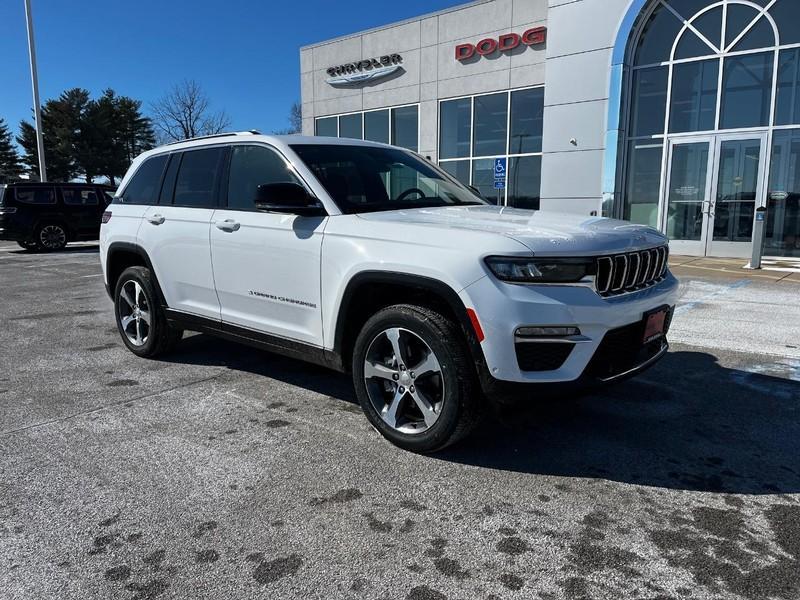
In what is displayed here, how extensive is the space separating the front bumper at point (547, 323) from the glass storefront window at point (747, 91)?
41.9 feet

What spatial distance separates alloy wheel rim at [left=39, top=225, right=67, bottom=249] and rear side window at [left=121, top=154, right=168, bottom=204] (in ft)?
44.9

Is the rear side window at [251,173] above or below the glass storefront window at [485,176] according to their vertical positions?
below

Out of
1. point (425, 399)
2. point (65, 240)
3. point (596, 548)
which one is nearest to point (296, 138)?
point (425, 399)

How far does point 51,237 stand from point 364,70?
11437 millimetres

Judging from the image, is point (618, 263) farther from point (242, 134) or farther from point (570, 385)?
point (242, 134)

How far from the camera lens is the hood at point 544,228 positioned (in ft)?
9.43

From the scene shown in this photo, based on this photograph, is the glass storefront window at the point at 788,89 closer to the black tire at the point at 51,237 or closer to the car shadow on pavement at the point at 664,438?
the car shadow on pavement at the point at 664,438

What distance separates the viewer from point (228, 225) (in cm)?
412

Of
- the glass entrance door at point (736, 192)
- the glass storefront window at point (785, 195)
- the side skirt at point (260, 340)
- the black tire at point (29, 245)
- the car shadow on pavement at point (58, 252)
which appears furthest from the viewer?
the black tire at point (29, 245)

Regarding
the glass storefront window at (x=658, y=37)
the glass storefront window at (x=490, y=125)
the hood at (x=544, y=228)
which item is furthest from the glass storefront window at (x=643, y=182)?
the hood at (x=544, y=228)

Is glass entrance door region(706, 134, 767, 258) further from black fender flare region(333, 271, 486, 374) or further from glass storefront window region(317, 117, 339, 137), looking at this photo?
glass storefront window region(317, 117, 339, 137)

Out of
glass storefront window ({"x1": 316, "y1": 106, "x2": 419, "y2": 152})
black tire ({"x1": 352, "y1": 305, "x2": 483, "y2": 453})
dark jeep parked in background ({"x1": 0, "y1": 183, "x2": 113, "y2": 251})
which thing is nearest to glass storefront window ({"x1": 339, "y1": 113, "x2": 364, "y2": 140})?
glass storefront window ({"x1": 316, "y1": 106, "x2": 419, "y2": 152})

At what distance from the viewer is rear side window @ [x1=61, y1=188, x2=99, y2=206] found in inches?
669

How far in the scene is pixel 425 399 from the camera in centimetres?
320
